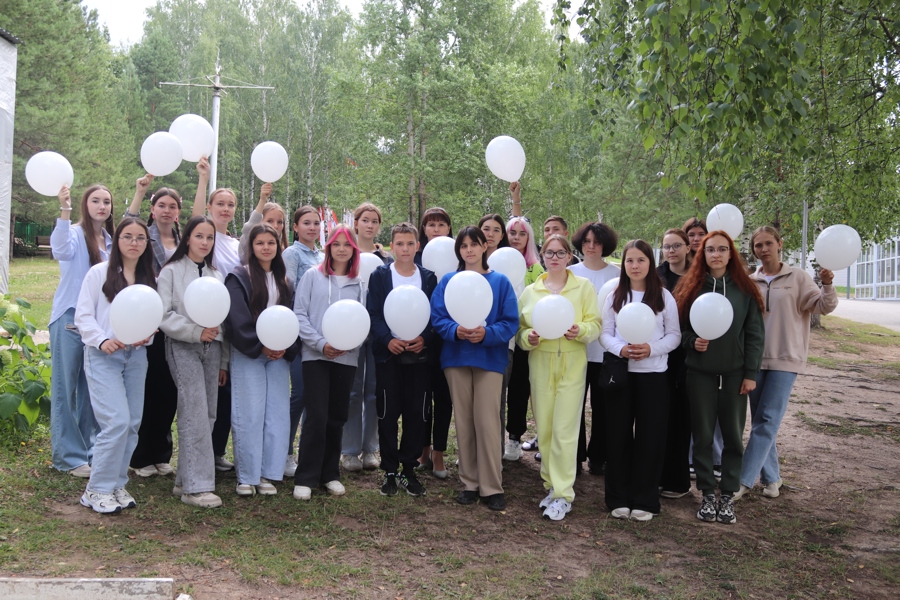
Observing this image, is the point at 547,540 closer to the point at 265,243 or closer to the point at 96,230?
the point at 265,243

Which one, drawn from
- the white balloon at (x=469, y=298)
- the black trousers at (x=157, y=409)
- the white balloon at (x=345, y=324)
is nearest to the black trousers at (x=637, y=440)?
the white balloon at (x=469, y=298)

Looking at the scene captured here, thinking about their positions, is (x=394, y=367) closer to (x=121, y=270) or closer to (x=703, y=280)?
(x=121, y=270)

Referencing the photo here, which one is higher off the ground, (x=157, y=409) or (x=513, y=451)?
(x=157, y=409)

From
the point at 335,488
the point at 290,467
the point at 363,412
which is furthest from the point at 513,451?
the point at 290,467

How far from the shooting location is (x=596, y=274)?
16.1 ft

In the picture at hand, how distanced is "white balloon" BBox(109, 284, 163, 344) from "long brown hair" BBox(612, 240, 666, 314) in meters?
2.69

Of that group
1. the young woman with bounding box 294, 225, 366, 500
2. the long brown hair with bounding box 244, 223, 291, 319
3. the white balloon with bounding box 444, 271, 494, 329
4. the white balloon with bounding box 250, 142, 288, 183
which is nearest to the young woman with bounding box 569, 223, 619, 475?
the white balloon with bounding box 444, 271, 494, 329

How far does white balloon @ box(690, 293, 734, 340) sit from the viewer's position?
402 centimetres

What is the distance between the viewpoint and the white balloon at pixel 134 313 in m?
3.62

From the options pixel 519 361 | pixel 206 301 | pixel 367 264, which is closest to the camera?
pixel 206 301

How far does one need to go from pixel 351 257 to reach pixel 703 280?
224 centimetres

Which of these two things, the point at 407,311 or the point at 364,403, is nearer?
the point at 407,311

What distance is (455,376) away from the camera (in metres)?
4.36

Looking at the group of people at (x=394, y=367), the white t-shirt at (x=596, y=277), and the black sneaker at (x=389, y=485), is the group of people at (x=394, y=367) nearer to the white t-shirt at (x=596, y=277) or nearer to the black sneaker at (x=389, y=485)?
the black sneaker at (x=389, y=485)
